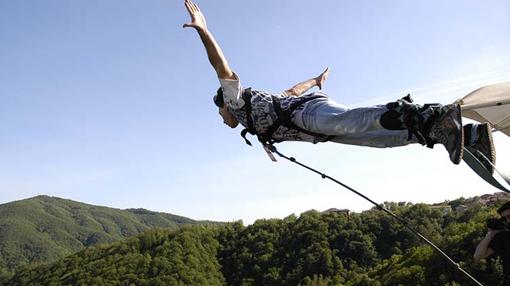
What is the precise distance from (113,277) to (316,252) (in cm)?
3895

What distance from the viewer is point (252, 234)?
11619 cm

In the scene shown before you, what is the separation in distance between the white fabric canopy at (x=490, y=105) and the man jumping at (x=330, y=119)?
158 millimetres

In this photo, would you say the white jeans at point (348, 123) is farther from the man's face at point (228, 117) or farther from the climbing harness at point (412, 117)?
the man's face at point (228, 117)

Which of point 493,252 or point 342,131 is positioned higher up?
point 342,131

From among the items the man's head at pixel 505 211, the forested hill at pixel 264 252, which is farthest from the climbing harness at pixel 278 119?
the forested hill at pixel 264 252

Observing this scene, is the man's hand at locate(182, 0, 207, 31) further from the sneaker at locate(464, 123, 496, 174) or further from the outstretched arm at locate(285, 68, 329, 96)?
the sneaker at locate(464, 123, 496, 174)

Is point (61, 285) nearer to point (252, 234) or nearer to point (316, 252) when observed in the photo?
point (252, 234)

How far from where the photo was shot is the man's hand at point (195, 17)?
12.0 ft

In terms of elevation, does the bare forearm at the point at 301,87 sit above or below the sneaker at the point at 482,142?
above

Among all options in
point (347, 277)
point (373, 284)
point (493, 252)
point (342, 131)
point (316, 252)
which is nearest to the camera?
point (342, 131)

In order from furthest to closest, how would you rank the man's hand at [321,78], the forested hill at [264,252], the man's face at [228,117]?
1. the forested hill at [264,252]
2. the man's hand at [321,78]
3. the man's face at [228,117]

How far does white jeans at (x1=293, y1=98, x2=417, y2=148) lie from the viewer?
3.47m

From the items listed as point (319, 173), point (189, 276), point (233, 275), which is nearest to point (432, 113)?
point (319, 173)

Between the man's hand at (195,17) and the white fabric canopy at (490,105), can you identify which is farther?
the man's hand at (195,17)
